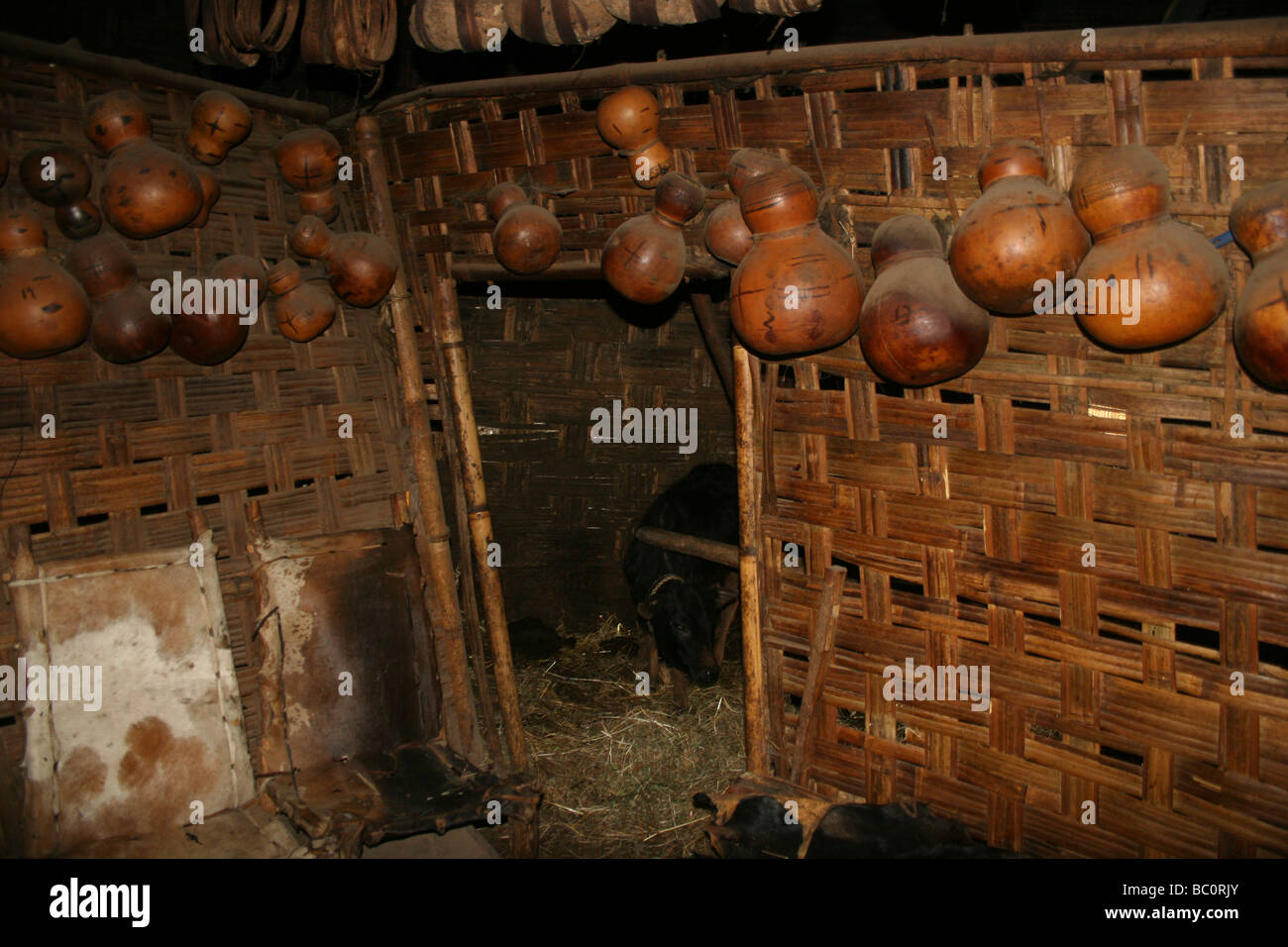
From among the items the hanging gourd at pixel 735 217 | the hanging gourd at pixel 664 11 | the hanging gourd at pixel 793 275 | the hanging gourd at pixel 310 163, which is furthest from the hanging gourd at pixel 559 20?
the hanging gourd at pixel 310 163

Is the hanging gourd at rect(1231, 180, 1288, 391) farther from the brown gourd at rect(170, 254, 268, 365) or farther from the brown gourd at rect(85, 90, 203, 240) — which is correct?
the brown gourd at rect(85, 90, 203, 240)

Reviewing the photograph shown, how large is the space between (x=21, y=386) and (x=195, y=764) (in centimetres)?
146

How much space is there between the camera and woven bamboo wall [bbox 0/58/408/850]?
9.72 ft

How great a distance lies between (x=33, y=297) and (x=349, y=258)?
3.79 ft

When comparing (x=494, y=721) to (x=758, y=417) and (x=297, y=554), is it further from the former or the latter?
(x=758, y=417)

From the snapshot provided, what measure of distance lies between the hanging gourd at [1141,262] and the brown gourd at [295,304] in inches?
112

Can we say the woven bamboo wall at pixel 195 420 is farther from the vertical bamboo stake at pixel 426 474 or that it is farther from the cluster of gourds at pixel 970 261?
the cluster of gourds at pixel 970 261

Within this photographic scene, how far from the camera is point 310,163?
360 cm

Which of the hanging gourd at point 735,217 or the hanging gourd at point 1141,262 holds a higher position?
the hanging gourd at point 735,217

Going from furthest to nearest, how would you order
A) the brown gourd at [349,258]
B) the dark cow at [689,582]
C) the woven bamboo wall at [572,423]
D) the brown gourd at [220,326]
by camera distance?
the woven bamboo wall at [572,423] → the dark cow at [689,582] → the brown gourd at [349,258] → the brown gourd at [220,326]

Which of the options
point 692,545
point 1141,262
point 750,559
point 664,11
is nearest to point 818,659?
point 750,559

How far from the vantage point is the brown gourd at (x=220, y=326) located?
126 inches

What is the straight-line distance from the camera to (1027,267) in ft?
7.10
